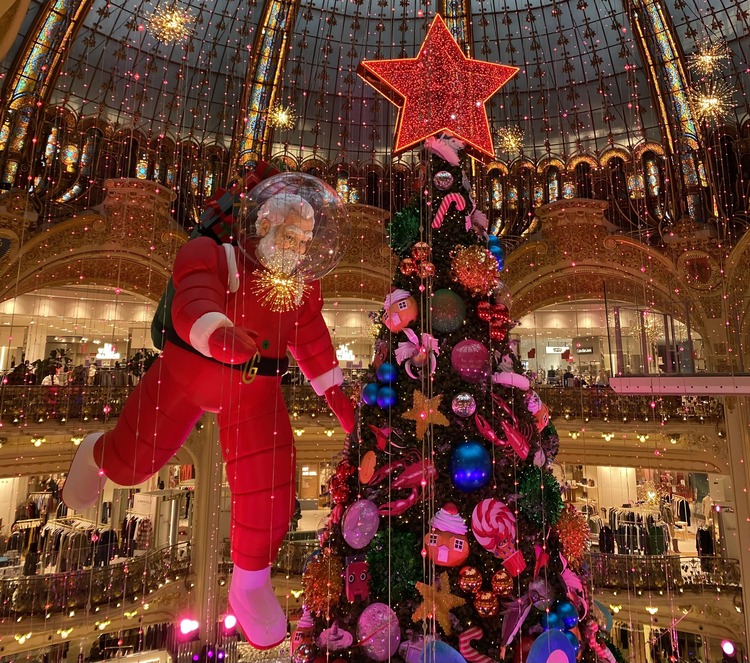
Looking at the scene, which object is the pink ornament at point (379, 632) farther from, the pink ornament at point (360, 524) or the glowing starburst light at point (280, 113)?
the glowing starburst light at point (280, 113)

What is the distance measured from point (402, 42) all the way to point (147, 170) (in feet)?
19.6

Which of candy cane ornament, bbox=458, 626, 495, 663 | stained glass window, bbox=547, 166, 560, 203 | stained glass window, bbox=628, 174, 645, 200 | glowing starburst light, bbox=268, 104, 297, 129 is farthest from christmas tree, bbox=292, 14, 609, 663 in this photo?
stained glass window, bbox=628, 174, 645, 200

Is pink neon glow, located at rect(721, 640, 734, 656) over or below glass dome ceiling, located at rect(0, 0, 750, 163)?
below

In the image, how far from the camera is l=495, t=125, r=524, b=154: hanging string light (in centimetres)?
1211

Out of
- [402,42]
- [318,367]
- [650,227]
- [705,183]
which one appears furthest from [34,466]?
[705,183]

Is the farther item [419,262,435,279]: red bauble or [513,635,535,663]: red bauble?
[419,262,435,279]: red bauble

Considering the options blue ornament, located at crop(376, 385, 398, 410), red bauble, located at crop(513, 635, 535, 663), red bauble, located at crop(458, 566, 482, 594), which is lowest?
red bauble, located at crop(513, 635, 535, 663)

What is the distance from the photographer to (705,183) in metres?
11.2

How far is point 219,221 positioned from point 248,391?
3.63 feet

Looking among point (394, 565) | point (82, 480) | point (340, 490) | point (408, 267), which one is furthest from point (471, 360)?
point (82, 480)

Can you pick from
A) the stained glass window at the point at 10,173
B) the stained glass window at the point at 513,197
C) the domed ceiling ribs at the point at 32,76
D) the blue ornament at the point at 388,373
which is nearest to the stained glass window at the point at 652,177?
the stained glass window at the point at 513,197

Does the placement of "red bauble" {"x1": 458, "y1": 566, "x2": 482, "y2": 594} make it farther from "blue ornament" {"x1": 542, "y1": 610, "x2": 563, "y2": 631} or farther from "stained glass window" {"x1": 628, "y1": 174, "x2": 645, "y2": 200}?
"stained glass window" {"x1": 628, "y1": 174, "x2": 645, "y2": 200}

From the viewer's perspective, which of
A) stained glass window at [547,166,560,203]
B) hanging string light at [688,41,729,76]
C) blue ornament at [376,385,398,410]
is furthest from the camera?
stained glass window at [547,166,560,203]

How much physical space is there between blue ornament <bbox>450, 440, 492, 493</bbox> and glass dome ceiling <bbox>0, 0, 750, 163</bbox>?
29.1ft
